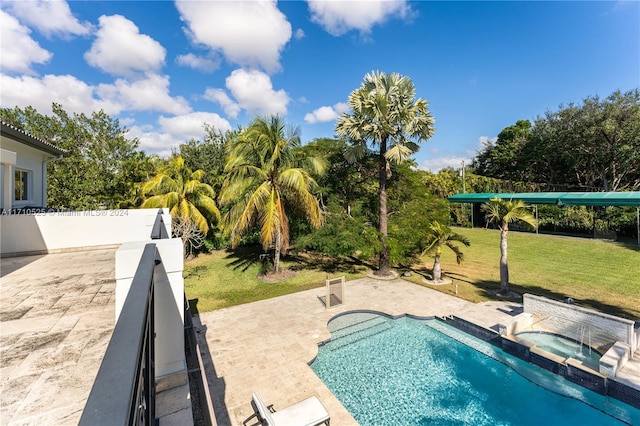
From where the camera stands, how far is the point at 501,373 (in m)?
6.79

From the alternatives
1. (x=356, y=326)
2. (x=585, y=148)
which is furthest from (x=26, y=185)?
(x=585, y=148)

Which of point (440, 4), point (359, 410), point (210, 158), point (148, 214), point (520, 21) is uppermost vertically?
point (440, 4)

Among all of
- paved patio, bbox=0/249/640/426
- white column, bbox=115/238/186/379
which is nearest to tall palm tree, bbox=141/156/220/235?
paved patio, bbox=0/249/640/426

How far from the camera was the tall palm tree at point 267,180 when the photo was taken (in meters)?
11.9

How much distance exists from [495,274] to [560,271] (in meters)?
2.95

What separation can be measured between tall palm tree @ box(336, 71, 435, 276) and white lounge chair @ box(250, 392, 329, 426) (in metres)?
8.13

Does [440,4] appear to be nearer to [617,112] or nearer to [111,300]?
[111,300]

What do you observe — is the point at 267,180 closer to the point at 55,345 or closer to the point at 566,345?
the point at 55,345

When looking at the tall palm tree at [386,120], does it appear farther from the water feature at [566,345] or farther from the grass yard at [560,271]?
the water feature at [566,345]

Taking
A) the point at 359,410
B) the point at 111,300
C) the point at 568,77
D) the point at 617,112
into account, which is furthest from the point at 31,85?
the point at 617,112

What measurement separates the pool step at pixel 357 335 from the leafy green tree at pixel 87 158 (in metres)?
16.4

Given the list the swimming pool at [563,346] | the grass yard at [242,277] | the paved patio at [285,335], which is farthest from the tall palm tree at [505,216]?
the grass yard at [242,277]

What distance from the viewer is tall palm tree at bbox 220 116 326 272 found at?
11.9 metres

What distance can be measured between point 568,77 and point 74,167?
1263 inches
